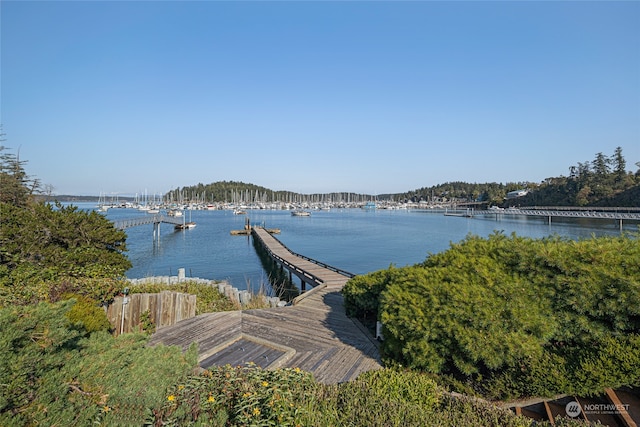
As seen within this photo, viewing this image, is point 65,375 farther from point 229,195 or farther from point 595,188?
point 229,195

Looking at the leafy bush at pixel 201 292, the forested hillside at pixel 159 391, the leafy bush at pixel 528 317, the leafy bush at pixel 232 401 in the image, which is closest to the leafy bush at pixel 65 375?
the forested hillside at pixel 159 391

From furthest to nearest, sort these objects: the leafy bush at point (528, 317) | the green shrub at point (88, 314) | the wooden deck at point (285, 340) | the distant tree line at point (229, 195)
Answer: the distant tree line at point (229, 195), the green shrub at point (88, 314), the wooden deck at point (285, 340), the leafy bush at point (528, 317)

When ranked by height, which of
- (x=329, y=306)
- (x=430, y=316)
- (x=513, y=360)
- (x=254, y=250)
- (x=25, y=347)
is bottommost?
(x=254, y=250)

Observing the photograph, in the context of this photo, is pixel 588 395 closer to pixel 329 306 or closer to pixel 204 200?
pixel 329 306

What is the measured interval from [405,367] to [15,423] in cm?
484

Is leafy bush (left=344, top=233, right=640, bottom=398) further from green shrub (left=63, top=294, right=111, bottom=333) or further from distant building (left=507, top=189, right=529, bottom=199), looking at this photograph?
distant building (left=507, top=189, right=529, bottom=199)

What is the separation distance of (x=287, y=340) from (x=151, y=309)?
3774 mm

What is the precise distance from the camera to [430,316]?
489 cm

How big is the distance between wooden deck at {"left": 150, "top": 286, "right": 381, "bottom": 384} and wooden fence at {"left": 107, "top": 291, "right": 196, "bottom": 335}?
0.44m

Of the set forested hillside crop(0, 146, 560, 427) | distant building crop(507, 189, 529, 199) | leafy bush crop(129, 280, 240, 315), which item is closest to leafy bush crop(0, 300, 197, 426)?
forested hillside crop(0, 146, 560, 427)

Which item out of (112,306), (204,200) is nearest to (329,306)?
(112,306)

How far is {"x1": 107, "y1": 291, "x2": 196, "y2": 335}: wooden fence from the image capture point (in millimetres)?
8062

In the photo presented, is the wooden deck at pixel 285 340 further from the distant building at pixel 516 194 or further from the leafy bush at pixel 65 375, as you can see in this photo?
the distant building at pixel 516 194

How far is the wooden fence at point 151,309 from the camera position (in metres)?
8.06
